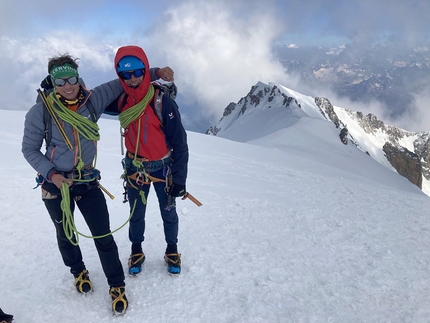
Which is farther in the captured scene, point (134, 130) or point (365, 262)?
point (365, 262)

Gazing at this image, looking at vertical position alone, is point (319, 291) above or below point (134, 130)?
below

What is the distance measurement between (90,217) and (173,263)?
1616 millimetres

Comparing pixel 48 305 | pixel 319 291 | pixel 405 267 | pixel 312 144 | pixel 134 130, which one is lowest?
pixel 48 305

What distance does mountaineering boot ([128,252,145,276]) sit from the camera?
4826 mm

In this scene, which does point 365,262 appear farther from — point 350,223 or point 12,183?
point 12,183

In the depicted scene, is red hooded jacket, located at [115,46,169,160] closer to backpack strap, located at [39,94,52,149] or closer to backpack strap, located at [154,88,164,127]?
backpack strap, located at [154,88,164,127]

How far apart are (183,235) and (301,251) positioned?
2331 mm

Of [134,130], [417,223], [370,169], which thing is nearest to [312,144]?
[370,169]

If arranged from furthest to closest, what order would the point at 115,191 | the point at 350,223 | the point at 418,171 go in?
the point at 418,171, the point at 115,191, the point at 350,223

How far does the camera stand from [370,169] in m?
34.2

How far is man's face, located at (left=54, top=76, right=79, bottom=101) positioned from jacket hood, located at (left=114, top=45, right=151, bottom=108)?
55cm

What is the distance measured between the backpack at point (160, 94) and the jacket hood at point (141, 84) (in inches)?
5.6

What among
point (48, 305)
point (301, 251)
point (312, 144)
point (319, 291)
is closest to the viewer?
point (48, 305)

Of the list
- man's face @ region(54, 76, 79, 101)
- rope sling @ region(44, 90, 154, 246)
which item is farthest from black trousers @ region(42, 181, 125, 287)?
man's face @ region(54, 76, 79, 101)
